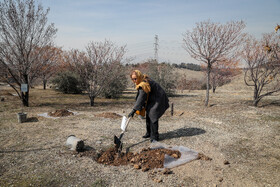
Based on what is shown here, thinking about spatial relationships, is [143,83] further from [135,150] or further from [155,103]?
[135,150]

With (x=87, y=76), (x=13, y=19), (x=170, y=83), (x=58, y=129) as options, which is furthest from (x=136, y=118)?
(x=170, y=83)

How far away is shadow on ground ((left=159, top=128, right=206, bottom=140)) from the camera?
545 centimetres

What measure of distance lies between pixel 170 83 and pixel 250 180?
1367cm

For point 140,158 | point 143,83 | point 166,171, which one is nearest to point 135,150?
point 140,158

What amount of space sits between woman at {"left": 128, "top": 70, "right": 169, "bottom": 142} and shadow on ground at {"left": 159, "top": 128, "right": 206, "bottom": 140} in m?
0.71

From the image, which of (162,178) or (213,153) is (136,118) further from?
(162,178)

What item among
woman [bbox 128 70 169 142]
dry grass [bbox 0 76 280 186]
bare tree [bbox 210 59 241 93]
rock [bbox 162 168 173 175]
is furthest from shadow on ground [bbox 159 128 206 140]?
bare tree [bbox 210 59 241 93]

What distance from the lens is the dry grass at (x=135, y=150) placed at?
10.5ft

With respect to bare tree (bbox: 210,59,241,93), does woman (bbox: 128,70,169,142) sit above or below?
below

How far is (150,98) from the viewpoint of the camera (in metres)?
4.70

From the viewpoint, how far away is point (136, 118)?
773 cm

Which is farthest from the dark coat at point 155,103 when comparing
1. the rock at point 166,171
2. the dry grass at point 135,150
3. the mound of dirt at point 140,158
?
the rock at point 166,171

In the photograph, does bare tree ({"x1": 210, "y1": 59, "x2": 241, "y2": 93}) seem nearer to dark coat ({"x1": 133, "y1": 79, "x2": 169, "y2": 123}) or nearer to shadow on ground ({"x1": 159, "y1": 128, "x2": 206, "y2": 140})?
shadow on ground ({"x1": 159, "y1": 128, "x2": 206, "y2": 140})

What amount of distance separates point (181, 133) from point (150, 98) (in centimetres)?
179
